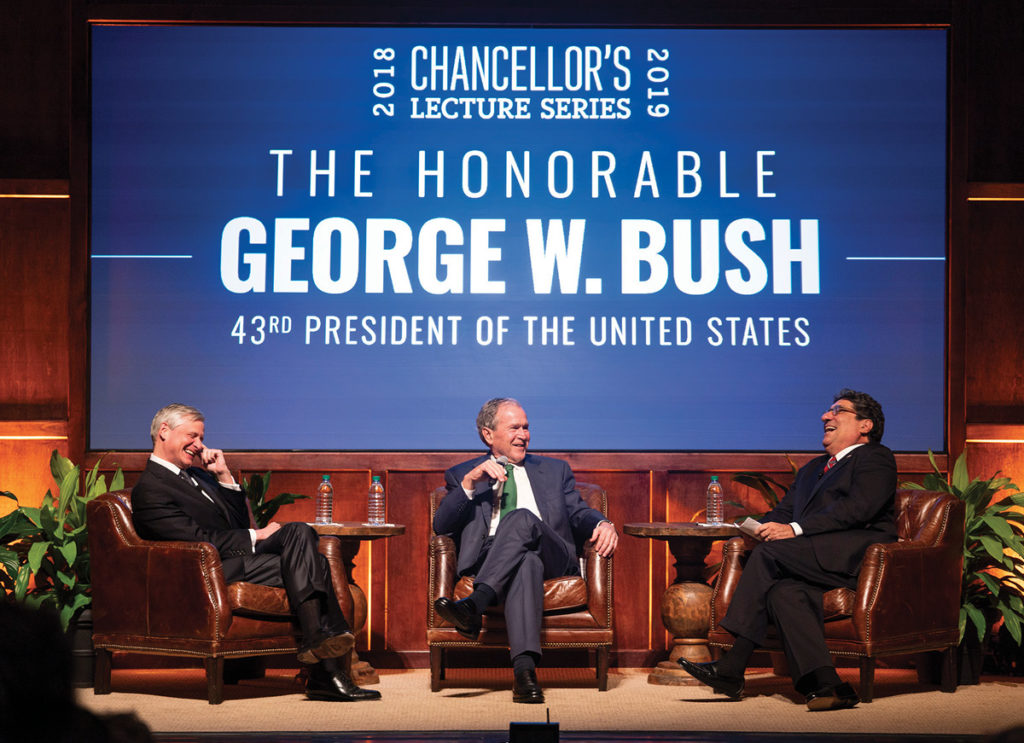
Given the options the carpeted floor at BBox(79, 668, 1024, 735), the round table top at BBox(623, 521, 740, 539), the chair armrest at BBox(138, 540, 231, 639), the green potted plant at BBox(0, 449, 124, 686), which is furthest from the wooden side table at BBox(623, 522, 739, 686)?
the green potted plant at BBox(0, 449, 124, 686)

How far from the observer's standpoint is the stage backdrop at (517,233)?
18.8ft

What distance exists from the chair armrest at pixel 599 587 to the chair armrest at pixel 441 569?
1.86 feet

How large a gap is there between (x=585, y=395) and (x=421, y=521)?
3.32 feet

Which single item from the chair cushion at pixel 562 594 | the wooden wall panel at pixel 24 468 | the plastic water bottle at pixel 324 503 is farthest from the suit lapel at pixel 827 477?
the wooden wall panel at pixel 24 468

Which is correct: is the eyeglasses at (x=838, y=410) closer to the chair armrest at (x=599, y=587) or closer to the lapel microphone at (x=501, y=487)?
the chair armrest at (x=599, y=587)

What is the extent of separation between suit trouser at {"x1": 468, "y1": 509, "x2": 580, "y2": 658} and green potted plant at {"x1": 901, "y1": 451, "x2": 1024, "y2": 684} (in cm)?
175

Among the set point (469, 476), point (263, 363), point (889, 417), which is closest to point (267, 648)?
point (469, 476)

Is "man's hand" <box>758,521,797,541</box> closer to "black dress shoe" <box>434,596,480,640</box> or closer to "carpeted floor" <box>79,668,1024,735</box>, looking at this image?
"carpeted floor" <box>79,668,1024,735</box>

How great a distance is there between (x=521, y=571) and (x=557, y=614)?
28 centimetres

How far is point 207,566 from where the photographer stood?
4395 millimetres

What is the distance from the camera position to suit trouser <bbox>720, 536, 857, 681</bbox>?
170 inches

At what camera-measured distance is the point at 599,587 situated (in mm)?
4801

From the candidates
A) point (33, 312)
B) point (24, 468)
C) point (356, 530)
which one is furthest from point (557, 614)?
point (33, 312)

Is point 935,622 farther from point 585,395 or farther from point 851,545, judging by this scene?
point 585,395
